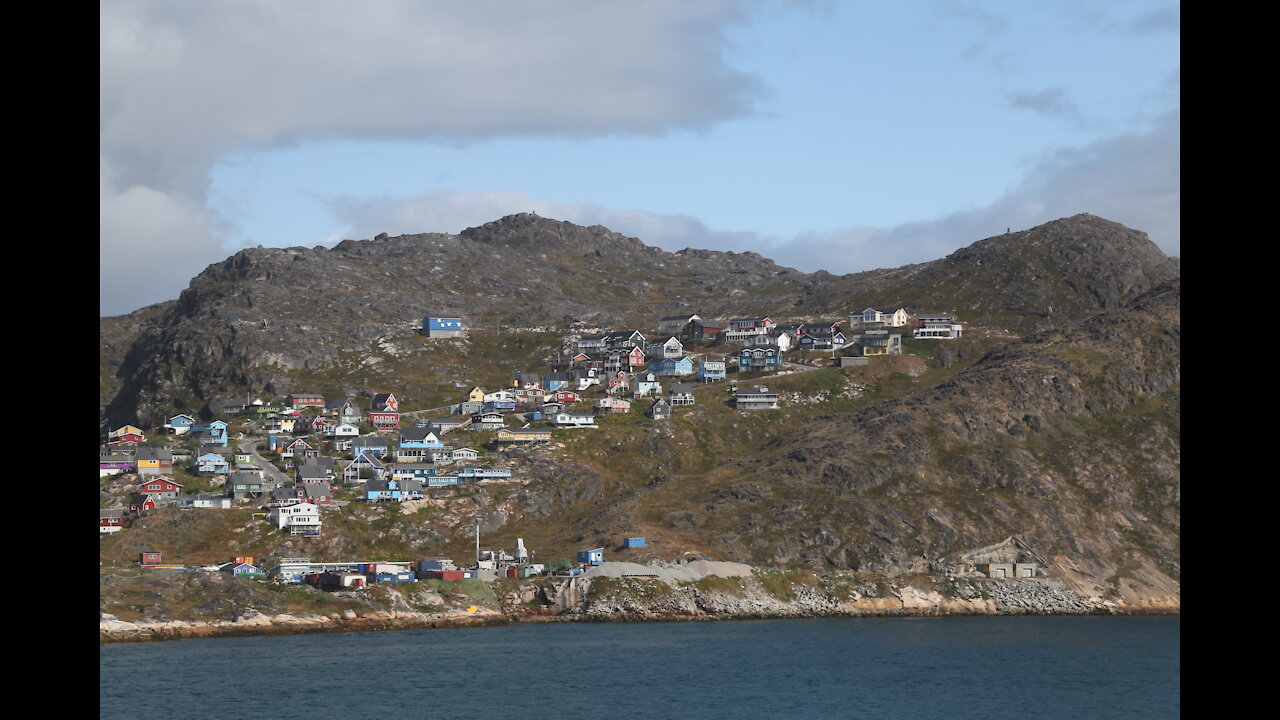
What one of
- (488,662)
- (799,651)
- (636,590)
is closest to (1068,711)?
(799,651)

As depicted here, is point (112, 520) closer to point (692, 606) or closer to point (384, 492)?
point (384, 492)

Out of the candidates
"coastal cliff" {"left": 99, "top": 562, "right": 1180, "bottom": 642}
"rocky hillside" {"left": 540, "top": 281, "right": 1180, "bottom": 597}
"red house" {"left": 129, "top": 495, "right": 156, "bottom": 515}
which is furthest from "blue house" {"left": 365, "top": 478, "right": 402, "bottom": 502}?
"red house" {"left": 129, "top": 495, "right": 156, "bottom": 515}

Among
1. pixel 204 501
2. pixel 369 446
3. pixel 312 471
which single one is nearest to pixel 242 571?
pixel 204 501

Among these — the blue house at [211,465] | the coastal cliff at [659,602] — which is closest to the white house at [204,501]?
the blue house at [211,465]

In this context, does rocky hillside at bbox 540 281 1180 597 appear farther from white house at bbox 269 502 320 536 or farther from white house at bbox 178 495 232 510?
white house at bbox 178 495 232 510

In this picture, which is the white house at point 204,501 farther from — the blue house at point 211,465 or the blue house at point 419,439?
the blue house at point 419,439
